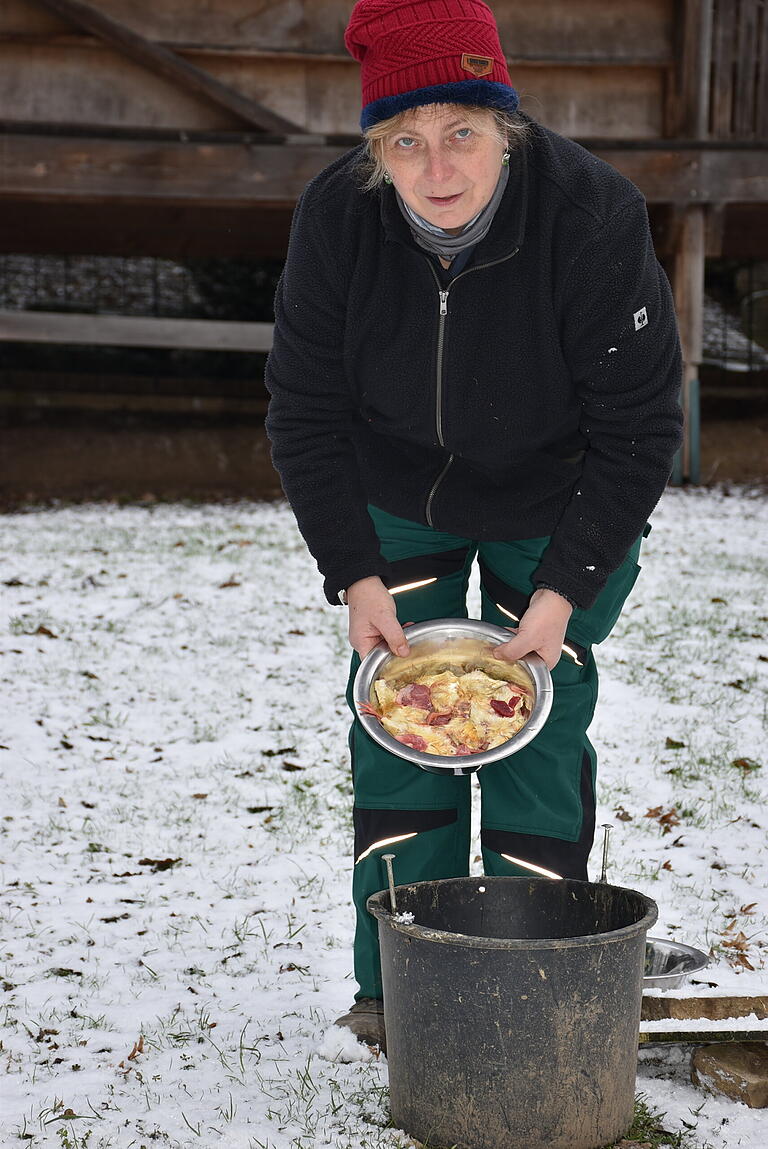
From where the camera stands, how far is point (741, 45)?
10273mm

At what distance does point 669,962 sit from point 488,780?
57cm

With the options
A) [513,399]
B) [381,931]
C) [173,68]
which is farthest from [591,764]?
[173,68]

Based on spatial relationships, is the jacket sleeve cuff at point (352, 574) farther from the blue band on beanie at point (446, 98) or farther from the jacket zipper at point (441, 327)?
the blue band on beanie at point (446, 98)

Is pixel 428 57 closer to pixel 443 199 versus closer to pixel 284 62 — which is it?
pixel 443 199

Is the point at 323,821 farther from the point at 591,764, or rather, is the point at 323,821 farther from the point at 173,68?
the point at 173,68

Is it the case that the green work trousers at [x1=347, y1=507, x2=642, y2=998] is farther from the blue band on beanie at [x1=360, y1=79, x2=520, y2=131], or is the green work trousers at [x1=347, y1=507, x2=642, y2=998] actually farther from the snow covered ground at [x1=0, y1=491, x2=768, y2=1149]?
the blue band on beanie at [x1=360, y1=79, x2=520, y2=131]

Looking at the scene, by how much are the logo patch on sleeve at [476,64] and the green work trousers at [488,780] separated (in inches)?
33.8

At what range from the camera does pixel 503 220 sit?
2129 millimetres

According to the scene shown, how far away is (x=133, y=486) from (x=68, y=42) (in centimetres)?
379

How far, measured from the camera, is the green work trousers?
7.73 feet

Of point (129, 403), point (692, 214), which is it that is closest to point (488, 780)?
point (692, 214)

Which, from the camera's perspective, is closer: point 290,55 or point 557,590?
point 557,590

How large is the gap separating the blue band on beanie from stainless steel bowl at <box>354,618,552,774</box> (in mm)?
905

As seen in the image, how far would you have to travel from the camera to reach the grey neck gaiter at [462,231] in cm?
210
